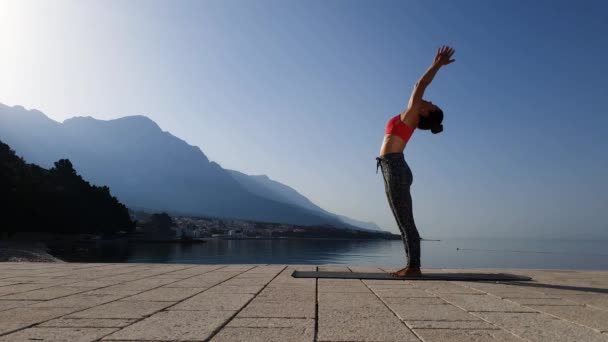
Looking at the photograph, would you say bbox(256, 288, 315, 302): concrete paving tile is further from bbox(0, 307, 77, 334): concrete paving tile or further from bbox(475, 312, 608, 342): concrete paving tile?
bbox(0, 307, 77, 334): concrete paving tile

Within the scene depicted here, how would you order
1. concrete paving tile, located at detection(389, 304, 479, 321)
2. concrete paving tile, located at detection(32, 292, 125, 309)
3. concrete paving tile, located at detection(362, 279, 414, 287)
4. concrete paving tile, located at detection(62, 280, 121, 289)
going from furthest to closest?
1. concrete paving tile, located at detection(362, 279, 414, 287)
2. concrete paving tile, located at detection(62, 280, 121, 289)
3. concrete paving tile, located at detection(32, 292, 125, 309)
4. concrete paving tile, located at detection(389, 304, 479, 321)

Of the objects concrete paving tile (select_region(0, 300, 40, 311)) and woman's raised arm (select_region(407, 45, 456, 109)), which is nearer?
concrete paving tile (select_region(0, 300, 40, 311))

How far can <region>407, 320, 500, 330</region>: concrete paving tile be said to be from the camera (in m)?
2.80

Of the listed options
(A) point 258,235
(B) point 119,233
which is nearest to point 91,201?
(B) point 119,233

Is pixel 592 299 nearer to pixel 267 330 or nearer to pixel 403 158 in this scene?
pixel 403 158

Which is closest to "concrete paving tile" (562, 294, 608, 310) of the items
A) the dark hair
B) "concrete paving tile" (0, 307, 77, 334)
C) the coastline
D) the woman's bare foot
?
the woman's bare foot

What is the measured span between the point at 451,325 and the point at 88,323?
2566mm

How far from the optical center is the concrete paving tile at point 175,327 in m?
2.46

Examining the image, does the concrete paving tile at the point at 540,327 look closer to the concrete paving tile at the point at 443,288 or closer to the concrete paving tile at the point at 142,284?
the concrete paving tile at the point at 443,288

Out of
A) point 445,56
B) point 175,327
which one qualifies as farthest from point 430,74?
point 175,327

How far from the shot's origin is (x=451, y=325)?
113 inches

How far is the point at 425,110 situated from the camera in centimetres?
593

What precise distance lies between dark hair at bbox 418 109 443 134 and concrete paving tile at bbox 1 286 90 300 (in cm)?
494

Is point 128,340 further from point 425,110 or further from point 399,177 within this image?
point 425,110
